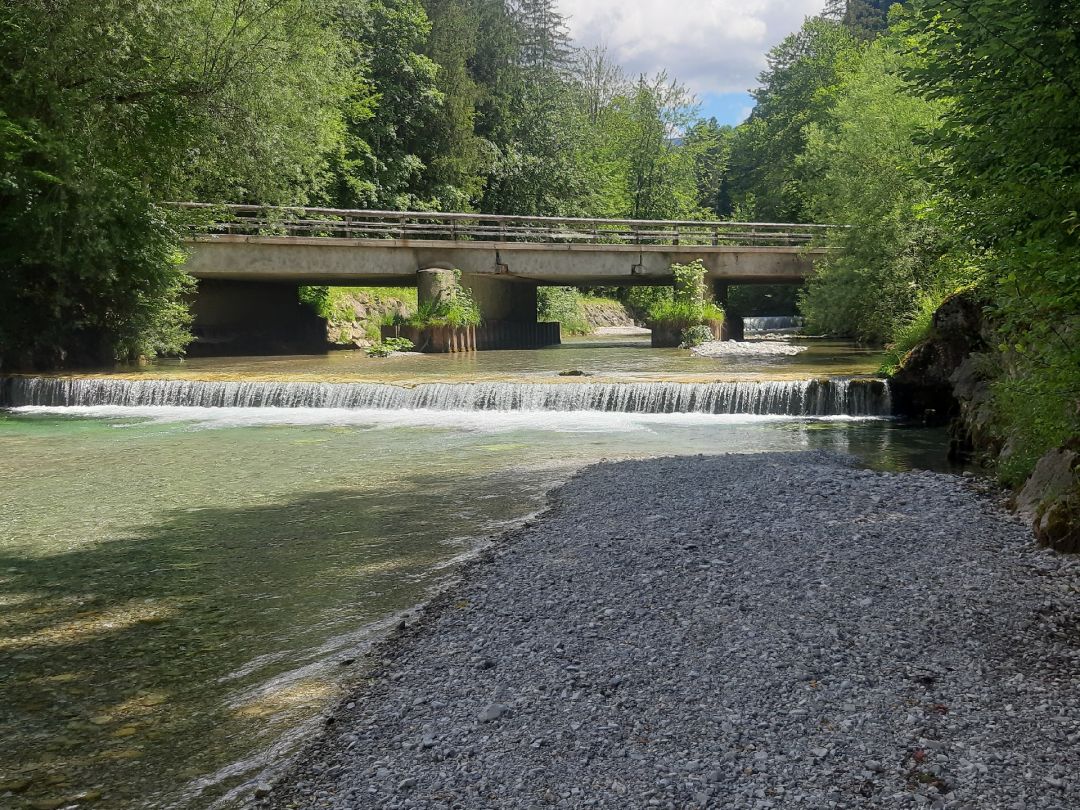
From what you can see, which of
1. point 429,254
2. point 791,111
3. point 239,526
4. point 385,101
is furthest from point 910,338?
point 791,111

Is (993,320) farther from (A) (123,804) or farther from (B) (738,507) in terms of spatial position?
(A) (123,804)

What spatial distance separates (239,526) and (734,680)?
19.7ft

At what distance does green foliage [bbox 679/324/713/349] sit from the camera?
106 feet

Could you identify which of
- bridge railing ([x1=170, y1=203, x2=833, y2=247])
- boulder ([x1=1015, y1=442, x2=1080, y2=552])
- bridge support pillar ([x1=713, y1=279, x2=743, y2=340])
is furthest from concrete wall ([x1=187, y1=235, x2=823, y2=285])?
boulder ([x1=1015, y1=442, x2=1080, y2=552])

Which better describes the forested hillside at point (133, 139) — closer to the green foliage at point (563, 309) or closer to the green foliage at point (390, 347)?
the green foliage at point (390, 347)

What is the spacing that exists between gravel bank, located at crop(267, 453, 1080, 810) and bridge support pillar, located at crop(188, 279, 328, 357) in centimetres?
2702

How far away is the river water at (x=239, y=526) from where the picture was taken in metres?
4.98

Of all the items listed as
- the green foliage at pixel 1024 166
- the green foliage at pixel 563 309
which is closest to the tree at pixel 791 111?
the green foliage at pixel 563 309

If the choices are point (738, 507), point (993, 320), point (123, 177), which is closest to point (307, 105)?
point (123, 177)

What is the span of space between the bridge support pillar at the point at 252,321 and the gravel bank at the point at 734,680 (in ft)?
88.7

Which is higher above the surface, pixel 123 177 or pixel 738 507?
pixel 123 177

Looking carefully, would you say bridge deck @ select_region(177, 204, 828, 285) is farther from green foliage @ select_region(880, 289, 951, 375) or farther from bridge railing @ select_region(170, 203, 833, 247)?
green foliage @ select_region(880, 289, 951, 375)

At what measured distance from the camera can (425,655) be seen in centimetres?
568

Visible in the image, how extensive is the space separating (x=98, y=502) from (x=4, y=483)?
2.18 meters
